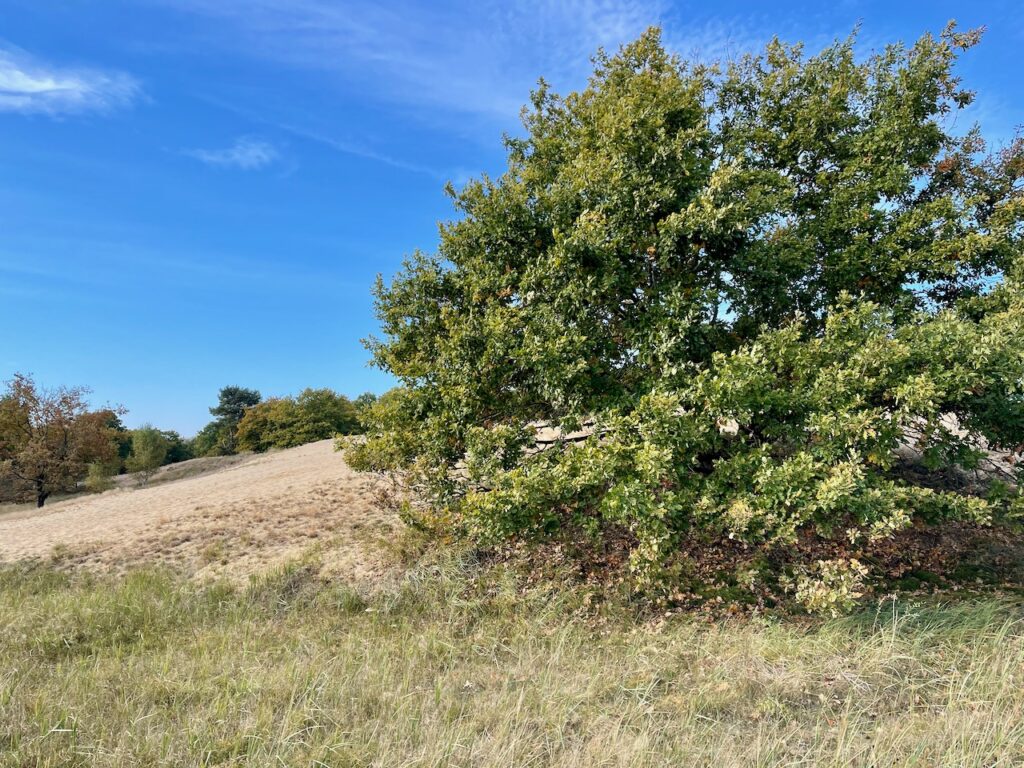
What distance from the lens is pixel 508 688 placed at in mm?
5586

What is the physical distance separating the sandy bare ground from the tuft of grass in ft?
11.2

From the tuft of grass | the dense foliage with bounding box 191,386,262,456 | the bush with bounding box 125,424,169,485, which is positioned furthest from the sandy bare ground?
the dense foliage with bounding box 191,386,262,456

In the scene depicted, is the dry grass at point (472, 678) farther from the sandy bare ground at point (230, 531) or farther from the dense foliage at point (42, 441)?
the dense foliage at point (42, 441)

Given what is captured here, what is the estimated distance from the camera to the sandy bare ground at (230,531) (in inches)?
492

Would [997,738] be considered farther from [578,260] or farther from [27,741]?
[27,741]

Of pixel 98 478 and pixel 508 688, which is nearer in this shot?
pixel 508 688

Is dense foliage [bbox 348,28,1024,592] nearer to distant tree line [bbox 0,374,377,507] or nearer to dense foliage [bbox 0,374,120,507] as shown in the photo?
distant tree line [bbox 0,374,377,507]

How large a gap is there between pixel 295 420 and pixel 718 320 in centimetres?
5498

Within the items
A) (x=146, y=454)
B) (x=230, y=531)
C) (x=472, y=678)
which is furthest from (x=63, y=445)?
(x=472, y=678)

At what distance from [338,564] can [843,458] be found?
1027 cm

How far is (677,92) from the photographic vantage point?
9.39 m

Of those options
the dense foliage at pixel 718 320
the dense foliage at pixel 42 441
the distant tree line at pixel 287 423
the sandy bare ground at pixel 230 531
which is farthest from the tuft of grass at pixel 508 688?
the distant tree line at pixel 287 423

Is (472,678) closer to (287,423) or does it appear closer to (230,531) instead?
(230,531)

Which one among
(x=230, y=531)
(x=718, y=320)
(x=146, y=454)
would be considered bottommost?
(x=230, y=531)
